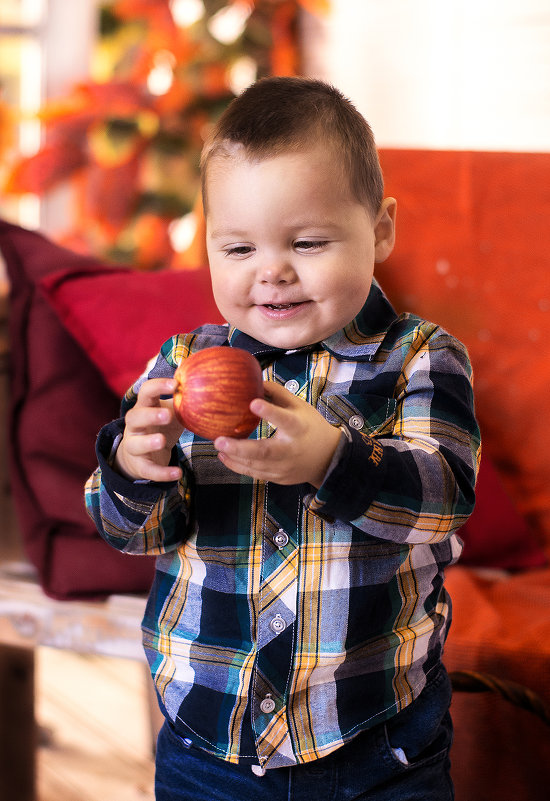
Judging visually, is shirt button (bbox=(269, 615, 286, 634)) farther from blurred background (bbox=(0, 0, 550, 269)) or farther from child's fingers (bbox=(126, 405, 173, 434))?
blurred background (bbox=(0, 0, 550, 269))

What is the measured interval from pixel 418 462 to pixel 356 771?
27 centimetres

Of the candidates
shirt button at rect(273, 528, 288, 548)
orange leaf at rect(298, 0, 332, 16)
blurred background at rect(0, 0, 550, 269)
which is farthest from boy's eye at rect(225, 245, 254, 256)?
orange leaf at rect(298, 0, 332, 16)

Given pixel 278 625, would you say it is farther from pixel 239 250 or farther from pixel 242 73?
pixel 242 73

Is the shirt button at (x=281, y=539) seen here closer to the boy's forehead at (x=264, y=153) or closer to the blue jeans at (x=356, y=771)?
the blue jeans at (x=356, y=771)

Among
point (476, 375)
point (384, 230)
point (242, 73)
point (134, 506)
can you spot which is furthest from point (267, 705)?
point (242, 73)

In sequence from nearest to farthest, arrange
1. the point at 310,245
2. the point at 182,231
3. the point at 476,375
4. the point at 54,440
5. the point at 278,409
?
the point at 278,409, the point at 310,245, the point at 54,440, the point at 476,375, the point at 182,231

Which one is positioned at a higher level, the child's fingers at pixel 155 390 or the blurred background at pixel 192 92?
the blurred background at pixel 192 92

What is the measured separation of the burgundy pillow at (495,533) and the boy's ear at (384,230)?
0.62 m

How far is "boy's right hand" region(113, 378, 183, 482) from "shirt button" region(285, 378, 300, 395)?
11 centimetres

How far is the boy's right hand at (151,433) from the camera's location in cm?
66

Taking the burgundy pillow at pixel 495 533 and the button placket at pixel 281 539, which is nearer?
the button placket at pixel 281 539

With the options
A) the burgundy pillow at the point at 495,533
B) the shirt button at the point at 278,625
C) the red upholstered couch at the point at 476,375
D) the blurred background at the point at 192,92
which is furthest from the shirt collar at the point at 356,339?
the blurred background at the point at 192,92

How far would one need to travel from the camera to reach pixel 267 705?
0.72 m

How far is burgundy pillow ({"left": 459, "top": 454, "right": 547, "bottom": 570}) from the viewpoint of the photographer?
1320 millimetres
